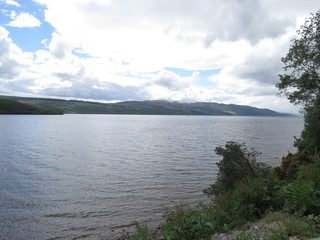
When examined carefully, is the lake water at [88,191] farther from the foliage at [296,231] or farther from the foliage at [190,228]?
the foliage at [296,231]

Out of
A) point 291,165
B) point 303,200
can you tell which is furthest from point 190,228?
point 291,165

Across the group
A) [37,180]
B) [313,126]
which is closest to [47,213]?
[37,180]

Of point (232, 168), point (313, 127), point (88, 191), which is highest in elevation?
point (313, 127)

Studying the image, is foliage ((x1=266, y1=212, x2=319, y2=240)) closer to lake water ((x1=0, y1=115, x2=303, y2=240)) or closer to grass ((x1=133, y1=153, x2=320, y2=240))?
grass ((x1=133, y1=153, x2=320, y2=240))

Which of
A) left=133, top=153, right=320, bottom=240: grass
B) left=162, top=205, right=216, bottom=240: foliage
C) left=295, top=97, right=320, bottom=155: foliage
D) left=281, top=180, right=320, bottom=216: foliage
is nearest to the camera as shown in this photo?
left=133, top=153, right=320, bottom=240: grass

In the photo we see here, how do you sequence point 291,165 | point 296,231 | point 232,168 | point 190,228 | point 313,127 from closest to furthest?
1. point 296,231
2. point 190,228
3. point 232,168
4. point 291,165
5. point 313,127

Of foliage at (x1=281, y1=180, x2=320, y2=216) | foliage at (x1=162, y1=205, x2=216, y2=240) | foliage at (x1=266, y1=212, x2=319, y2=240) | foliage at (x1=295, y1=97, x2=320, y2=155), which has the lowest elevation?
foliage at (x1=162, y1=205, x2=216, y2=240)

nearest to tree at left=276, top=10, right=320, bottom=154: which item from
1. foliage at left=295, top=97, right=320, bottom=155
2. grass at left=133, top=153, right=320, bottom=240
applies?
foliage at left=295, top=97, right=320, bottom=155

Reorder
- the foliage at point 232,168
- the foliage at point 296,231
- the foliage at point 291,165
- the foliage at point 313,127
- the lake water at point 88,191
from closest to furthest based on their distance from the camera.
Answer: the foliage at point 296,231 < the lake water at point 88,191 < the foliage at point 232,168 < the foliage at point 291,165 < the foliage at point 313,127

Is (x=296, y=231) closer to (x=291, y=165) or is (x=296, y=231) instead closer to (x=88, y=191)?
(x=291, y=165)

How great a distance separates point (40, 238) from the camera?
50.2ft

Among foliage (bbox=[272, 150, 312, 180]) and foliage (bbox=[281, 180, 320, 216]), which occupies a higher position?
foliage (bbox=[281, 180, 320, 216])

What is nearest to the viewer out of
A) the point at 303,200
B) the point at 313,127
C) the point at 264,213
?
the point at 303,200

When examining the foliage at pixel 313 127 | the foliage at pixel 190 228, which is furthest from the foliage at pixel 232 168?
the foliage at pixel 313 127
